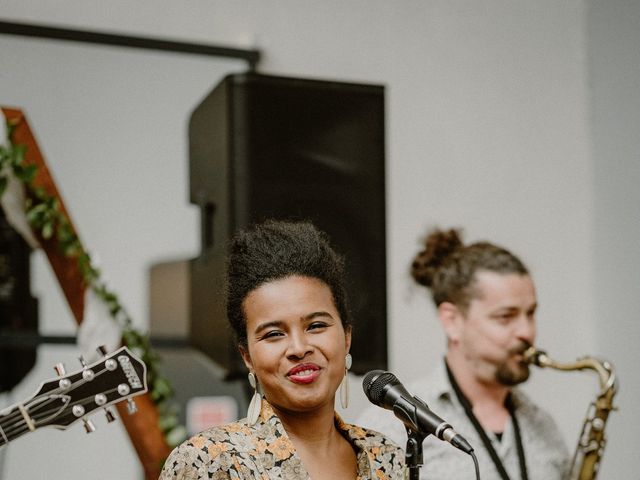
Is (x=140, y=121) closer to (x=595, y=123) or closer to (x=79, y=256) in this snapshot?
(x=79, y=256)

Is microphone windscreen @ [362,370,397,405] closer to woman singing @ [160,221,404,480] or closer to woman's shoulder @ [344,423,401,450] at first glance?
woman singing @ [160,221,404,480]

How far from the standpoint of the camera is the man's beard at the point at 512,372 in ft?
9.00

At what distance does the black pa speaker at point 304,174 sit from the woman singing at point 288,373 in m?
1.07

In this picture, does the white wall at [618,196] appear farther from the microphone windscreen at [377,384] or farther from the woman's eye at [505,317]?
the microphone windscreen at [377,384]

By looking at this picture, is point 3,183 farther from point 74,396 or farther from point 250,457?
point 250,457

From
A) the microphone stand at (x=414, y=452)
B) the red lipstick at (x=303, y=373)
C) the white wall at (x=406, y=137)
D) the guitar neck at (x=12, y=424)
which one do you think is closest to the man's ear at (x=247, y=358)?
the red lipstick at (x=303, y=373)

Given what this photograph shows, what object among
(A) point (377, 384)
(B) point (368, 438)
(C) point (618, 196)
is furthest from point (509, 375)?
(C) point (618, 196)

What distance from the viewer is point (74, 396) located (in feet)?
6.40

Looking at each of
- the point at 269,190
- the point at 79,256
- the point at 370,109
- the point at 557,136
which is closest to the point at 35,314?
the point at 79,256

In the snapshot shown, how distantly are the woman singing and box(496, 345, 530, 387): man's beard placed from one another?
1021 millimetres

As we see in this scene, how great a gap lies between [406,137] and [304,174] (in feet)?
3.25

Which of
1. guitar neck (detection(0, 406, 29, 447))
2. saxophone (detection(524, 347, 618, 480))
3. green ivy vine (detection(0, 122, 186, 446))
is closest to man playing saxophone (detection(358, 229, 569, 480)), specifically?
saxophone (detection(524, 347, 618, 480))

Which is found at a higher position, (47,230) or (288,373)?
(47,230)

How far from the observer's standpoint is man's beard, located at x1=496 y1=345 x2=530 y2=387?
274cm
